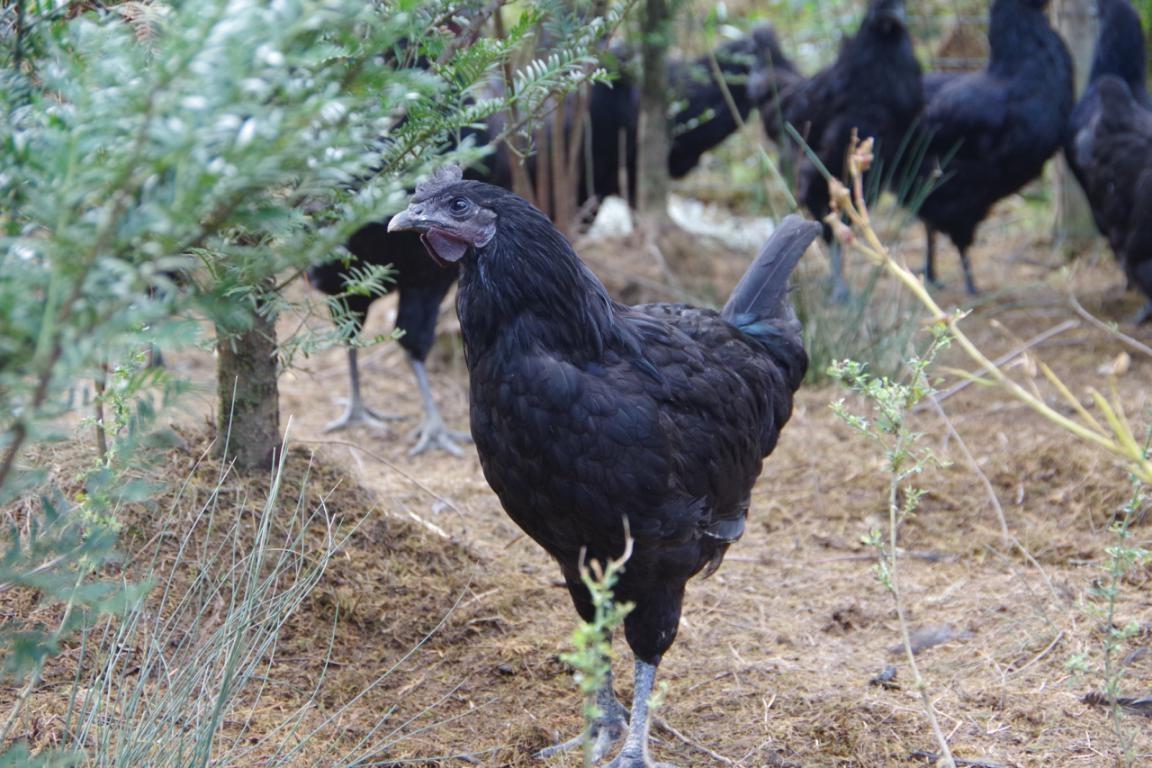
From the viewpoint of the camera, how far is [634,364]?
290cm

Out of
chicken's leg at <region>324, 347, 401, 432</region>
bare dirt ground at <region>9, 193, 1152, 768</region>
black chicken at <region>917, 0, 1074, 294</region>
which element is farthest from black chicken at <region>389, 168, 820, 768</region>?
black chicken at <region>917, 0, 1074, 294</region>

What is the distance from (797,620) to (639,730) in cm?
113

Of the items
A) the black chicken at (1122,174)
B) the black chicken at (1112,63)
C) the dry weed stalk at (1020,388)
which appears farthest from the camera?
the black chicken at (1112,63)

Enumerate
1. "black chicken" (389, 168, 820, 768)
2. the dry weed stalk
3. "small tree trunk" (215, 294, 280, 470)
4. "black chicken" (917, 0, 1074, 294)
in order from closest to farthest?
the dry weed stalk < "black chicken" (389, 168, 820, 768) < "small tree trunk" (215, 294, 280, 470) < "black chicken" (917, 0, 1074, 294)

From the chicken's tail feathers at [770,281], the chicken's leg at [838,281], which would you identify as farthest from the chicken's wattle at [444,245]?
the chicken's leg at [838,281]

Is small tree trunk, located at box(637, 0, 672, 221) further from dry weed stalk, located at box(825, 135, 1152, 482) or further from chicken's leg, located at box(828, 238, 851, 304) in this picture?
dry weed stalk, located at box(825, 135, 1152, 482)

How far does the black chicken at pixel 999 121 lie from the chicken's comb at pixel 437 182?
5.20 meters

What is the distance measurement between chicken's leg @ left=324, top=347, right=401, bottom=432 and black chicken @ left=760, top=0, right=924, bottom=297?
3191 mm

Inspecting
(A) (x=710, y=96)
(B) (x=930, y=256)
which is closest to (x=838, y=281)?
(B) (x=930, y=256)

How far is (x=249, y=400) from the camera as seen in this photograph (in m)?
3.40

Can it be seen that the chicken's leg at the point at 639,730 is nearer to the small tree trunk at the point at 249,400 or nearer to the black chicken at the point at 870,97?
the small tree trunk at the point at 249,400

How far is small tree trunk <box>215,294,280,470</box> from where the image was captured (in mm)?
3346

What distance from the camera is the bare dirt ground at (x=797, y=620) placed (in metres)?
3.00

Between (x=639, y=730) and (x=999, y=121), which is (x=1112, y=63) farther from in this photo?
(x=639, y=730)
